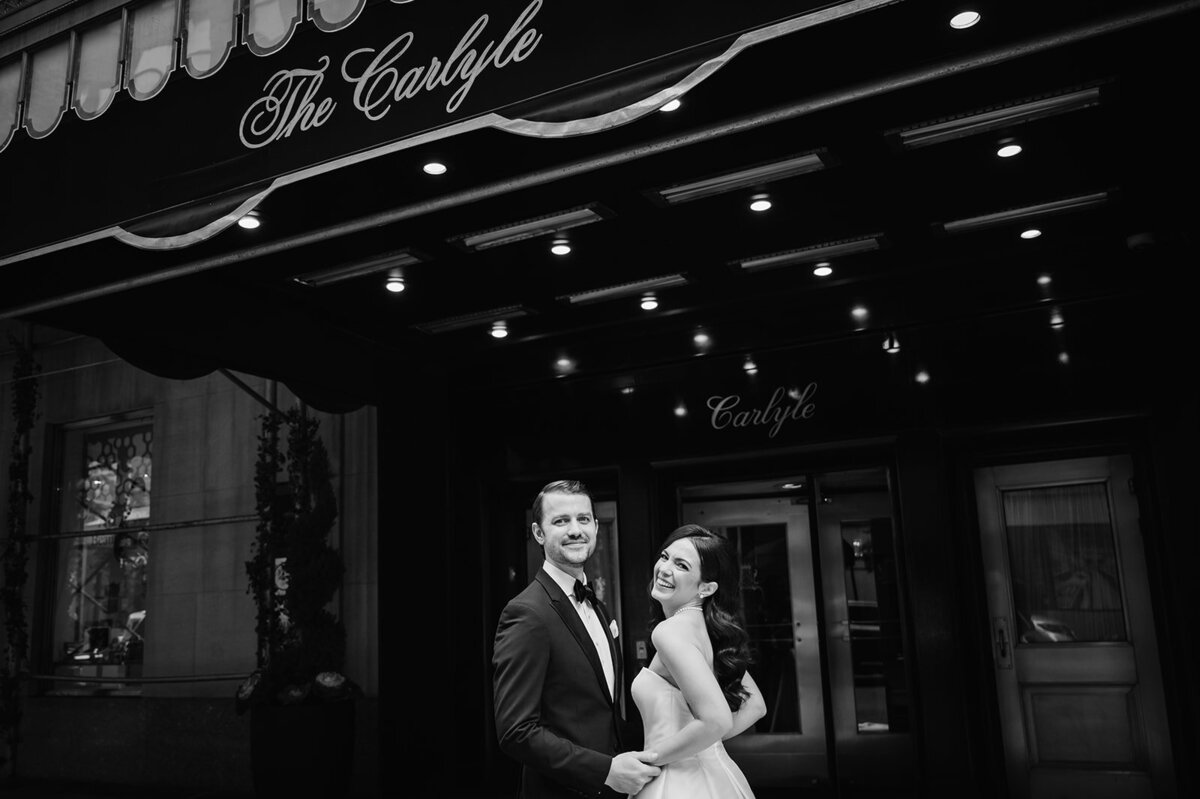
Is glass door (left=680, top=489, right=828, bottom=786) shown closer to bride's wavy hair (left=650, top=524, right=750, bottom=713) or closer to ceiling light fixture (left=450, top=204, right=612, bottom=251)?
ceiling light fixture (left=450, top=204, right=612, bottom=251)

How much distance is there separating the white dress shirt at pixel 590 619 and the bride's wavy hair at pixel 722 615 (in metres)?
0.22

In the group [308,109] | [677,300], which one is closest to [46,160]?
[308,109]

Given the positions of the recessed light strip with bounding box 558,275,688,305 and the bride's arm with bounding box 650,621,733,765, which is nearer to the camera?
the bride's arm with bounding box 650,621,733,765

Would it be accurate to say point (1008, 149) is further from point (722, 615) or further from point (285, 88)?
point (285, 88)

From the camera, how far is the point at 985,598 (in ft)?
24.9

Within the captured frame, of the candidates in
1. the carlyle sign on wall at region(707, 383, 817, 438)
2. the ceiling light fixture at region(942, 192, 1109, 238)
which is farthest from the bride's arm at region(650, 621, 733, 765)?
the carlyle sign on wall at region(707, 383, 817, 438)

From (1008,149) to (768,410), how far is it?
10.4ft

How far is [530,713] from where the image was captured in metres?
2.83

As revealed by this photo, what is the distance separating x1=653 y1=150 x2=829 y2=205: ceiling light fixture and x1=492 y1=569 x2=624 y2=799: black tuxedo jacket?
11.8 feet

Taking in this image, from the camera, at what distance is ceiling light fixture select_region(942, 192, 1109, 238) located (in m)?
6.58

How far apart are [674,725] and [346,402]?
6.75 metres

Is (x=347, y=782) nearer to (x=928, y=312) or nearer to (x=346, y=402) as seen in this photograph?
(x=346, y=402)

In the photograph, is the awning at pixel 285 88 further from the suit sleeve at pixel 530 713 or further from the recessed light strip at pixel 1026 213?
the recessed light strip at pixel 1026 213

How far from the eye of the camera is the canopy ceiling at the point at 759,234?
15.1 feet
